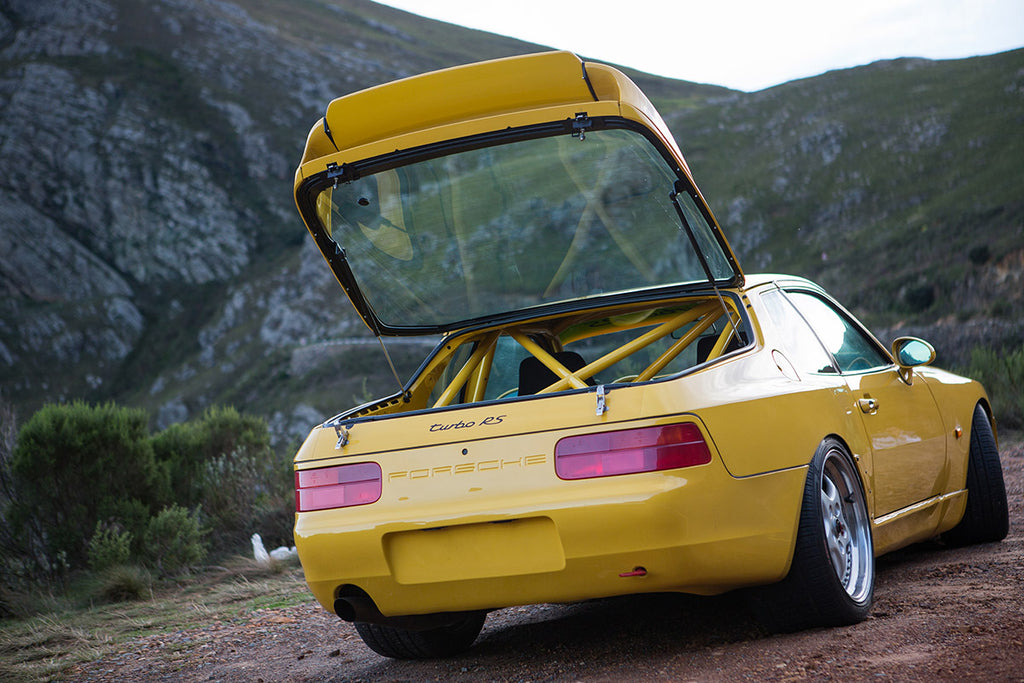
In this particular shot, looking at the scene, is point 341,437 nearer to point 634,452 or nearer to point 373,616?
point 373,616

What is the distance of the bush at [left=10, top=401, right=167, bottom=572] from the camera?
7.98 meters

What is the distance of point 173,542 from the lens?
7918mm

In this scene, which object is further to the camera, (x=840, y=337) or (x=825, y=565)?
(x=840, y=337)

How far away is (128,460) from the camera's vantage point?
866 cm

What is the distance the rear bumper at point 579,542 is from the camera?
9.66 ft

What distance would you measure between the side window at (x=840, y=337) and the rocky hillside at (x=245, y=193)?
27.3 m

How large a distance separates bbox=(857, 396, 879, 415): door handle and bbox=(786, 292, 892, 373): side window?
0.57 ft

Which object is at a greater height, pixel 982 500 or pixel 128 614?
pixel 982 500

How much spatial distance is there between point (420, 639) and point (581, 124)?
7.05 ft

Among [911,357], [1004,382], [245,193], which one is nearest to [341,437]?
[911,357]

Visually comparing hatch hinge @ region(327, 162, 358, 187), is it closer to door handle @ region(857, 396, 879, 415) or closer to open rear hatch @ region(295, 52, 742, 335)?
open rear hatch @ region(295, 52, 742, 335)

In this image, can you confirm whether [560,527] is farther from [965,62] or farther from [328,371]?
[965,62]

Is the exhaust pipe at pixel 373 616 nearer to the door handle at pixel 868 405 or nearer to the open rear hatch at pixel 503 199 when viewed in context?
the open rear hatch at pixel 503 199

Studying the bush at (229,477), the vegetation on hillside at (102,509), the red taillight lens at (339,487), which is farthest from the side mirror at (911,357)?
the bush at (229,477)
